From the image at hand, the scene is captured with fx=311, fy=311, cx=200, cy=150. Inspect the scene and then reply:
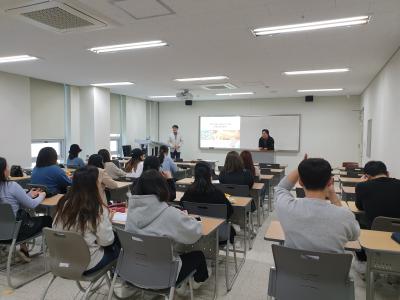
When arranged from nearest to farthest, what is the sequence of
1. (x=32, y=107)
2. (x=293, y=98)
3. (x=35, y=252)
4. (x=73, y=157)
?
(x=35, y=252) < (x=73, y=157) < (x=32, y=107) < (x=293, y=98)

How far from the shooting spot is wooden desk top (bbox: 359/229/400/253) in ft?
6.68

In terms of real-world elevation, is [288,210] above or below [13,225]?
above

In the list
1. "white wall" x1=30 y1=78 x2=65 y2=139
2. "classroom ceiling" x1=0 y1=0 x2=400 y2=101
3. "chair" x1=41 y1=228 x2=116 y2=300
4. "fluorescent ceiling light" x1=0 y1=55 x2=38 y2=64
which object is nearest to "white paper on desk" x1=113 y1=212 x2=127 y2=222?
"chair" x1=41 y1=228 x2=116 y2=300

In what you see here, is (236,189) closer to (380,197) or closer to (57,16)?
(380,197)

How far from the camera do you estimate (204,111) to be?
41.7ft

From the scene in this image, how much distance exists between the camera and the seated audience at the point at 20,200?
303 centimetres

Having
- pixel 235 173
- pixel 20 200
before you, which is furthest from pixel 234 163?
Result: pixel 20 200

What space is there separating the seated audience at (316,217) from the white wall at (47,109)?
789cm

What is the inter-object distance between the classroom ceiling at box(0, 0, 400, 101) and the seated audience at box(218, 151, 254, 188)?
1.69m

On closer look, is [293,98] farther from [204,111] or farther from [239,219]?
[239,219]

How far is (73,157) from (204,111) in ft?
23.4

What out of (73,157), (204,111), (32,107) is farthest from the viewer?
(204,111)

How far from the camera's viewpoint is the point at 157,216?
2146mm

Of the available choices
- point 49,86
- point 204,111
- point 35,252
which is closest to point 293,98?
point 204,111
